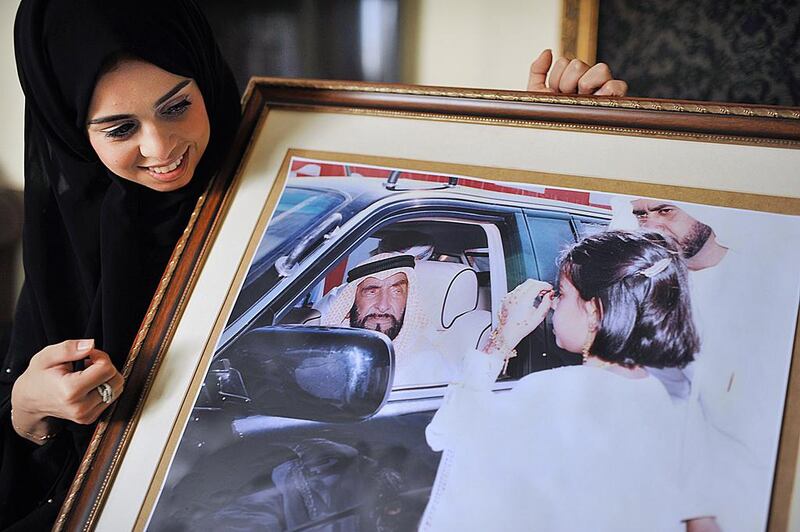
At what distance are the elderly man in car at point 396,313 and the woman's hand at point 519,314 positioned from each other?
4cm

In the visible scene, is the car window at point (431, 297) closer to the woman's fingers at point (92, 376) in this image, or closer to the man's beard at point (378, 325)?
the man's beard at point (378, 325)

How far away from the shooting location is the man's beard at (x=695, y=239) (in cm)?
61

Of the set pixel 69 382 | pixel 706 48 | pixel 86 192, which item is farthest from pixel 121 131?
pixel 706 48

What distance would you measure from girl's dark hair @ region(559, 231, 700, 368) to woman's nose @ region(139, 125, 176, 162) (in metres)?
0.43

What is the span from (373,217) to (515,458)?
285 millimetres

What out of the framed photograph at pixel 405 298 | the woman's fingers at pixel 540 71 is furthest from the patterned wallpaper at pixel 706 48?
the framed photograph at pixel 405 298

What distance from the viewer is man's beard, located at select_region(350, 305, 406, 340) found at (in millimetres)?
675

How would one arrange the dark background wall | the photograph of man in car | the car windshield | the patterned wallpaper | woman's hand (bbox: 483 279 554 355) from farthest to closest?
the dark background wall < the patterned wallpaper < the car windshield < woman's hand (bbox: 483 279 554 355) < the photograph of man in car

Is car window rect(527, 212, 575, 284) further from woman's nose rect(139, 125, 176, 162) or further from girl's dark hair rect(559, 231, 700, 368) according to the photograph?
woman's nose rect(139, 125, 176, 162)

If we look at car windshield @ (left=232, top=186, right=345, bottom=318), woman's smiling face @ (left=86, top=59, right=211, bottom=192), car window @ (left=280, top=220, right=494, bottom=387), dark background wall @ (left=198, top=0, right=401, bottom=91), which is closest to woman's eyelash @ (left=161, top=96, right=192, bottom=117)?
woman's smiling face @ (left=86, top=59, right=211, bottom=192)

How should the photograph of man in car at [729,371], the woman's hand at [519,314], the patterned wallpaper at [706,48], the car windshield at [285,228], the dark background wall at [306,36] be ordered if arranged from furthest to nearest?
1. the dark background wall at [306,36]
2. the patterned wallpaper at [706,48]
3. the car windshield at [285,228]
4. the woman's hand at [519,314]
5. the photograph of man in car at [729,371]

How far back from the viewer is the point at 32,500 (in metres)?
0.87

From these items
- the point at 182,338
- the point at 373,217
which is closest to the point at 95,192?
the point at 182,338

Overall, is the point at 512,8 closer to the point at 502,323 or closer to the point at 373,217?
the point at 373,217
